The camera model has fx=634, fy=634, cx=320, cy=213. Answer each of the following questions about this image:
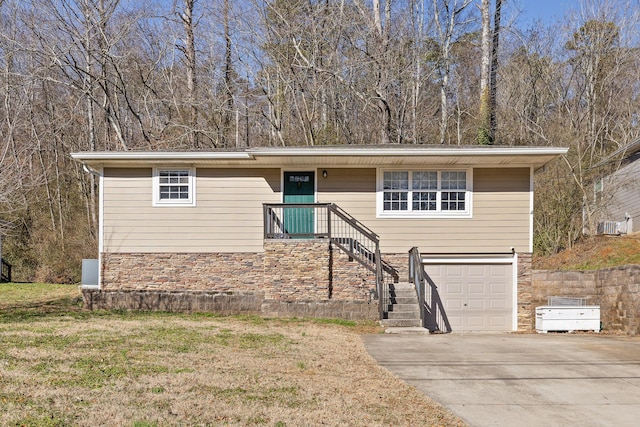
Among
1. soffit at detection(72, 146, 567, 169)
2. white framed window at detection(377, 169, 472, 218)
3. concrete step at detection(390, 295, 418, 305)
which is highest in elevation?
soffit at detection(72, 146, 567, 169)

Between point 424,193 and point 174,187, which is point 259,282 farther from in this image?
point 424,193

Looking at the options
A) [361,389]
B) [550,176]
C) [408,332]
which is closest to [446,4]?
[550,176]

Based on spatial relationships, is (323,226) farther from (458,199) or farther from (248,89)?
(248,89)

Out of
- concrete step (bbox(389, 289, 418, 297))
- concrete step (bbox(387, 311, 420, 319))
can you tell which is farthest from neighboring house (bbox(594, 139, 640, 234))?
concrete step (bbox(387, 311, 420, 319))

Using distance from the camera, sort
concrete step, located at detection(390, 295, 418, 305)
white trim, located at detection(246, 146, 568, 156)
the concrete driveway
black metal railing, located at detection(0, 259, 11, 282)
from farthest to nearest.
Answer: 1. black metal railing, located at detection(0, 259, 11, 282)
2. white trim, located at detection(246, 146, 568, 156)
3. concrete step, located at detection(390, 295, 418, 305)
4. the concrete driveway

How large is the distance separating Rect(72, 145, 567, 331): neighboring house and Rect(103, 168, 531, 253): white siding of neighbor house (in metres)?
0.02

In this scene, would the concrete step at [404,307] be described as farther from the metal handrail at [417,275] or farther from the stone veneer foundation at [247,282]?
the stone veneer foundation at [247,282]

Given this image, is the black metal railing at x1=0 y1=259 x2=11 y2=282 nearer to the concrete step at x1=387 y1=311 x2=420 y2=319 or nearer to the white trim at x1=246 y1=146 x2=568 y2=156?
the white trim at x1=246 y1=146 x2=568 y2=156

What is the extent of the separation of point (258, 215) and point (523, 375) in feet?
28.6

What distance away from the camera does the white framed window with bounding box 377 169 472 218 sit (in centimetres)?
1554

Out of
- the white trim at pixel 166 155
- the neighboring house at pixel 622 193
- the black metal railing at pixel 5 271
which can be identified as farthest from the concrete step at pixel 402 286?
the black metal railing at pixel 5 271

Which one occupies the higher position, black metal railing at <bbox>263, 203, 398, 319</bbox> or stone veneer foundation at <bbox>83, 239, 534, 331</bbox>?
black metal railing at <bbox>263, 203, 398, 319</bbox>

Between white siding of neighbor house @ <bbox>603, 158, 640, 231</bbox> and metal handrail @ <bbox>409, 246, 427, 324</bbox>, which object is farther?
white siding of neighbor house @ <bbox>603, 158, 640, 231</bbox>

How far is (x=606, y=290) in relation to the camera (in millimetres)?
14492
